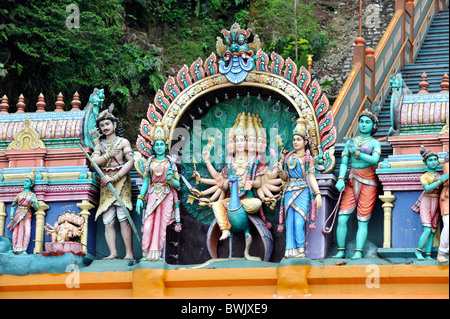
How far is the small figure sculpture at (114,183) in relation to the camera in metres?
15.7

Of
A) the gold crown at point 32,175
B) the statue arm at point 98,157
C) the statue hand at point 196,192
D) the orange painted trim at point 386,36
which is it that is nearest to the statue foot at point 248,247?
the statue hand at point 196,192

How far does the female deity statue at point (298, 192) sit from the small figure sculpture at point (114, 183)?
2127mm

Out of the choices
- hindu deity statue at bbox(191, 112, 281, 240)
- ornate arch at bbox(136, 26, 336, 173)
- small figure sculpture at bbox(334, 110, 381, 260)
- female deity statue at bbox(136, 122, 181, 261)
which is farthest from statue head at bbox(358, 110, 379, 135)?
female deity statue at bbox(136, 122, 181, 261)

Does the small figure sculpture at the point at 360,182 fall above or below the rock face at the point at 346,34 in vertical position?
below

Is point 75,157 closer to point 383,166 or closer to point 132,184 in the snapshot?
point 132,184

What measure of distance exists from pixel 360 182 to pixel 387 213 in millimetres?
529

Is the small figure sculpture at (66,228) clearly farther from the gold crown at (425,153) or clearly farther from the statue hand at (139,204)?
the gold crown at (425,153)

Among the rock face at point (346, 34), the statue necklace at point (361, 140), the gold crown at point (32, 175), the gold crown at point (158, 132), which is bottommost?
the gold crown at point (32, 175)

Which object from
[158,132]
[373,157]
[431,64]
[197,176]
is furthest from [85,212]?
[431,64]

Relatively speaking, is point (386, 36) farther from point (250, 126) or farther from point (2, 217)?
point (2, 217)

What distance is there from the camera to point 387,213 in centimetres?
1469

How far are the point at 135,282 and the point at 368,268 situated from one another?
3000mm

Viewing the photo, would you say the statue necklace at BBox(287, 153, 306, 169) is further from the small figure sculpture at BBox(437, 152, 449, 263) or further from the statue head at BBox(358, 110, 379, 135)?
the small figure sculpture at BBox(437, 152, 449, 263)

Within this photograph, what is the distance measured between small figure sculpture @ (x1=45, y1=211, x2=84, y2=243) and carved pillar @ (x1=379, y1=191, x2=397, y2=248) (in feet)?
13.3
